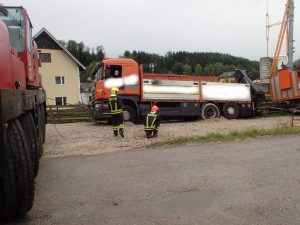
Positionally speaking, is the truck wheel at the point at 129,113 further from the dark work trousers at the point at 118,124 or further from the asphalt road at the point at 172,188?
the asphalt road at the point at 172,188

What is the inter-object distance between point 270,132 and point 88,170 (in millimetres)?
7109

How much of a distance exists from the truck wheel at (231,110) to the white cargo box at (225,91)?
0.30 metres

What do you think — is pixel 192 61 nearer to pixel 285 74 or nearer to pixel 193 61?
pixel 193 61

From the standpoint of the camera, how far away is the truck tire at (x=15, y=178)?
4.33 metres

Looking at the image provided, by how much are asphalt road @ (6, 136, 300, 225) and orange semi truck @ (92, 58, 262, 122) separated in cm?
888

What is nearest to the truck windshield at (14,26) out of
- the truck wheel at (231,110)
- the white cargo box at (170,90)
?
the white cargo box at (170,90)

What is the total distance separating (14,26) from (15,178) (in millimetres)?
4348

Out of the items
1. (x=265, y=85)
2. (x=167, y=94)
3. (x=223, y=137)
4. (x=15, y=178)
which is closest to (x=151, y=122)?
(x=223, y=137)

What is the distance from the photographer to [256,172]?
7371 millimetres

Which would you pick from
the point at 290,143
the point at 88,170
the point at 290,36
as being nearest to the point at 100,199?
the point at 88,170

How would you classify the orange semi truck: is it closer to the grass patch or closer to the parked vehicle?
the parked vehicle

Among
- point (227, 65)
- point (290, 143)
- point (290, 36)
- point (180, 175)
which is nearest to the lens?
point (180, 175)

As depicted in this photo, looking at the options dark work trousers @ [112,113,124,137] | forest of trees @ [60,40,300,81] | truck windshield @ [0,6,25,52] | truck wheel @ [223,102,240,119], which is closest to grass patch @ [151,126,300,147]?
dark work trousers @ [112,113,124,137]

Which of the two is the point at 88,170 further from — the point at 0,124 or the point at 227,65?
the point at 227,65
